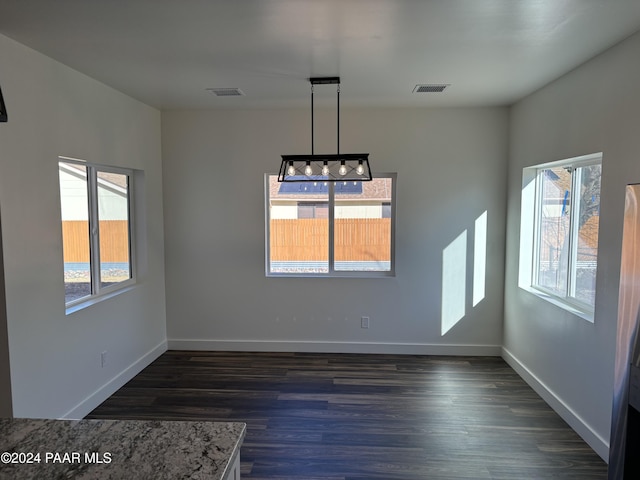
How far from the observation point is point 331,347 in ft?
15.0

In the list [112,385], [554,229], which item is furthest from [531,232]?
[112,385]

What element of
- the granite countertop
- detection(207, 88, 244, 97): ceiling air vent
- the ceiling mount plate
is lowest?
the granite countertop

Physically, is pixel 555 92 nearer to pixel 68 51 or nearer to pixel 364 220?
pixel 364 220

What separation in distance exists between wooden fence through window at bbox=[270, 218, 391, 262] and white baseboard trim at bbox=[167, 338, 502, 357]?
39.6 inches

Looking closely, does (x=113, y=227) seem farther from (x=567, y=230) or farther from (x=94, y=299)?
(x=567, y=230)

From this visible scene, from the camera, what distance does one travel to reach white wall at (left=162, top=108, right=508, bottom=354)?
432 centimetres

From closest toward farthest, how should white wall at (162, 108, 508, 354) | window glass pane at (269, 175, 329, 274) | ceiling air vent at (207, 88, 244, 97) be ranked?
1. ceiling air vent at (207, 88, 244, 97)
2. white wall at (162, 108, 508, 354)
3. window glass pane at (269, 175, 329, 274)

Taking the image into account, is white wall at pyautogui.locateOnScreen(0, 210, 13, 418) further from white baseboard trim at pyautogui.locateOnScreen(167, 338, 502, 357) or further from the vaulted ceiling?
white baseboard trim at pyautogui.locateOnScreen(167, 338, 502, 357)

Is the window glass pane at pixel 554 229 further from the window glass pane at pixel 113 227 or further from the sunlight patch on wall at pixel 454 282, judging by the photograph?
the window glass pane at pixel 113 227

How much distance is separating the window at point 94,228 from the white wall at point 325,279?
0.65 metres

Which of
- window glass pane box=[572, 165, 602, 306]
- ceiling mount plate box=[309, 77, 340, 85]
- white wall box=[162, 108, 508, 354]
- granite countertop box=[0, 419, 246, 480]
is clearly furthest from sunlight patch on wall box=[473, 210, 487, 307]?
granite countertop box=[0, 419, 246, 480]

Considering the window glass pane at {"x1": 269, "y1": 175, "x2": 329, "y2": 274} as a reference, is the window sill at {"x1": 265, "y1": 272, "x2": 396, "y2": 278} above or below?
below

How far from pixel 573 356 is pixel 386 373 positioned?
169 cm

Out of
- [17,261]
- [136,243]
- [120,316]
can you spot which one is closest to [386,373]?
[120,316]
